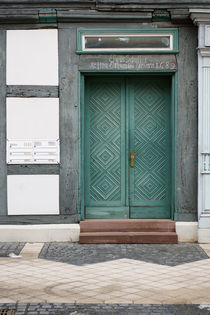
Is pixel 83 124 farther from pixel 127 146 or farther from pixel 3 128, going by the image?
pixel 3 128

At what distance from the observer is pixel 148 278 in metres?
6.57

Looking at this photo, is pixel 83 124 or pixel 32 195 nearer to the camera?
pixel 32 195

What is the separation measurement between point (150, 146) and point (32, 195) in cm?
229

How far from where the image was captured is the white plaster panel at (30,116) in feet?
29.6

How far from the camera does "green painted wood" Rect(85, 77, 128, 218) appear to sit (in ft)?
30.9

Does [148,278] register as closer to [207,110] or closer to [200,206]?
[200,206]

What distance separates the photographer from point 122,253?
317 inches

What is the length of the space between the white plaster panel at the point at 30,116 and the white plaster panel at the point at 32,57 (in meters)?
0.33

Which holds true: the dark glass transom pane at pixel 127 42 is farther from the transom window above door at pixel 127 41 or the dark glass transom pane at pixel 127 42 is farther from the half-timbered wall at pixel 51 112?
the half-timbered wall at pixel 51 112

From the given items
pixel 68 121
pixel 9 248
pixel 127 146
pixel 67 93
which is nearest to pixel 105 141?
pixel 127 146

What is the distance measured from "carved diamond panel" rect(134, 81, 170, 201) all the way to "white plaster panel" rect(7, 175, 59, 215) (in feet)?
4.99

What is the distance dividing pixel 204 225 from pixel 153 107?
229 centimetres

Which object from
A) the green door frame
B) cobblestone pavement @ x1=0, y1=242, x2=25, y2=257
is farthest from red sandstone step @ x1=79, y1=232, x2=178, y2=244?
cobblestone pavement @ x1=0, y1=242, x2=25, y2=257

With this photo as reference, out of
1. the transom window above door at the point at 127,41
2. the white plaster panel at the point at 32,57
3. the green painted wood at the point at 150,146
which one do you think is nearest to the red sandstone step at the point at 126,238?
the green painted wood at the point at 150,146
